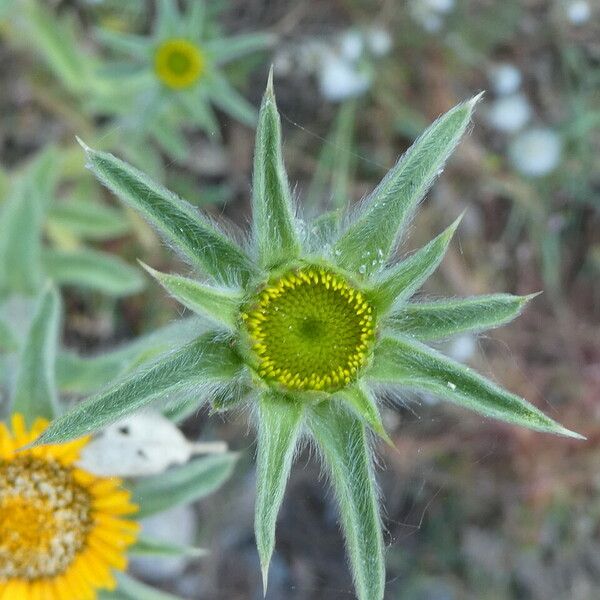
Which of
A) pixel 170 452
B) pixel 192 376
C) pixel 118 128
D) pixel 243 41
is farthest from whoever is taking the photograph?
pixel 118 128

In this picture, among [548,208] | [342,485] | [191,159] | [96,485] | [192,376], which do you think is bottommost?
[548,208]

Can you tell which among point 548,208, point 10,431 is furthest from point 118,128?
point 548,208

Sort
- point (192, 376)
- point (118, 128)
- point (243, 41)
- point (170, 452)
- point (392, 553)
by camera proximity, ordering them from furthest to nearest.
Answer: point (392, 553) → point (118, 128) → point (243, 41) → point (170, 452) → point (192, 376)

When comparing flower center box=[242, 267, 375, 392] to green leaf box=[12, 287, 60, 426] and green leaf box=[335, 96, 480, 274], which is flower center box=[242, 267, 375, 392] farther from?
green leaf box=[12, 287, 60, 426]

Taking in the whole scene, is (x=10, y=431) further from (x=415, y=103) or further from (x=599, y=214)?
(x=599, y=214)

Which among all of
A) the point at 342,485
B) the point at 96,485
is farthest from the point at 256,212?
the point at 96,485

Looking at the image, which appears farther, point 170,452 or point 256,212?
point 170,452

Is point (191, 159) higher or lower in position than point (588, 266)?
higher
